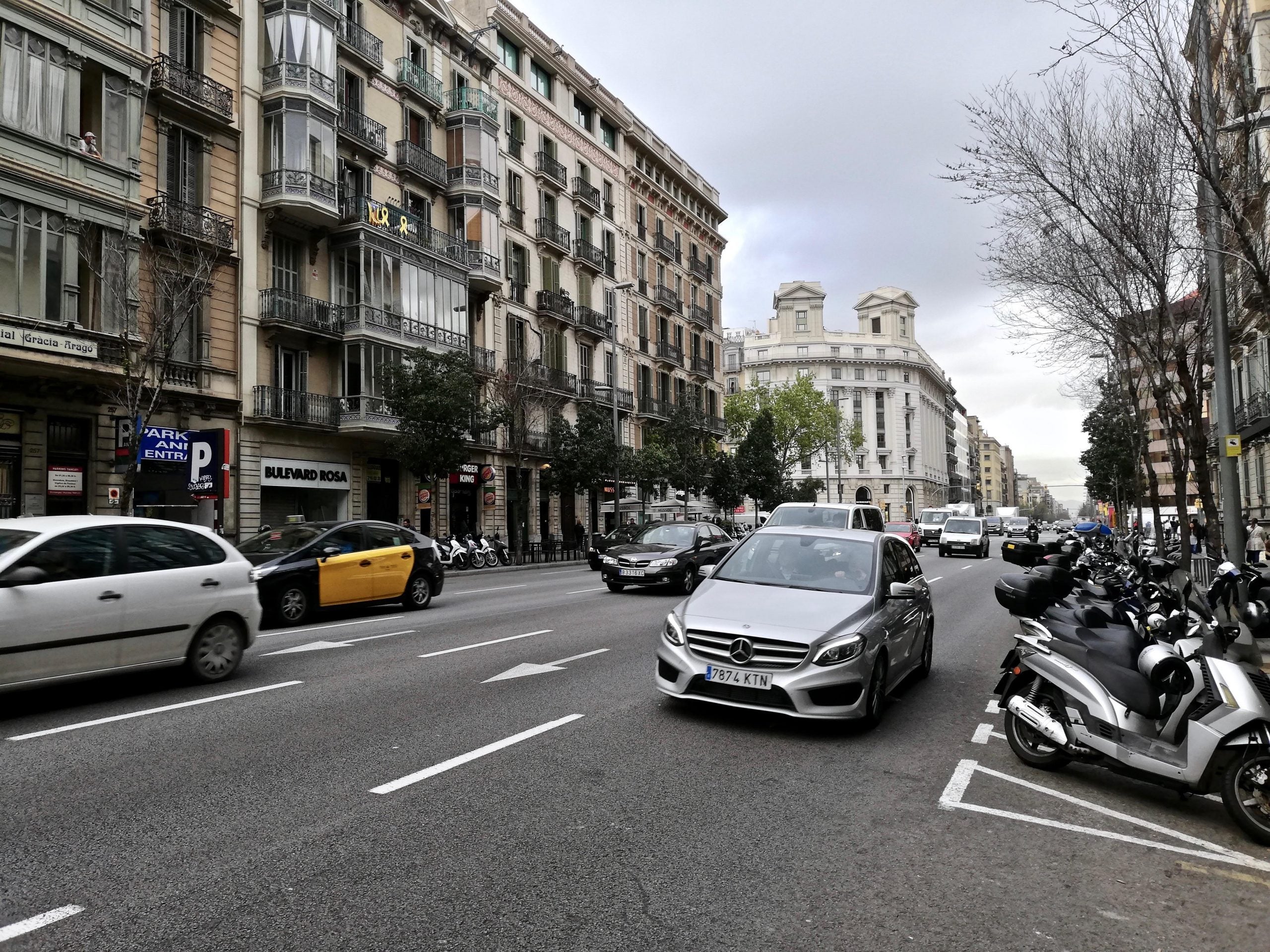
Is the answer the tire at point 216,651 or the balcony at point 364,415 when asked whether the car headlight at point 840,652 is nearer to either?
the tire at point 216,651

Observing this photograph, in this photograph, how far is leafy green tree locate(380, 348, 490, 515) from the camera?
91.5ft

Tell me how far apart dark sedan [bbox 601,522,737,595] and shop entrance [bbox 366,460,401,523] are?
→ 1447cm

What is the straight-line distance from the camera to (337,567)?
13.6 meters

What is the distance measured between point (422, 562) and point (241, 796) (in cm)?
1064

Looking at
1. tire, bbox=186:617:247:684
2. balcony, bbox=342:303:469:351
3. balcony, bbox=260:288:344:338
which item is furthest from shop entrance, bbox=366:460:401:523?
tire, bbox=186:617:247:684

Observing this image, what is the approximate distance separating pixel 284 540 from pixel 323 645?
3.27m

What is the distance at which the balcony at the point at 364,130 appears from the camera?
30.4 m

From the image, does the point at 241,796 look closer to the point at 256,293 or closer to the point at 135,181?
the point at 135,181

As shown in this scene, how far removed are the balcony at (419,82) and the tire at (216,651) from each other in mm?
29901

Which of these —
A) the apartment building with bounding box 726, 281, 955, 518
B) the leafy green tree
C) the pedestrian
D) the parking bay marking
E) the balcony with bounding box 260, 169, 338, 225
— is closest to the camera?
the parking bay marking

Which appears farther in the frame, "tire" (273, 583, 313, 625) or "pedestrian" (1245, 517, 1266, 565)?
"pedestrian" (1245, 517, 1266, 565)

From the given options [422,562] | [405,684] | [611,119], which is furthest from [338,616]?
[611,119]

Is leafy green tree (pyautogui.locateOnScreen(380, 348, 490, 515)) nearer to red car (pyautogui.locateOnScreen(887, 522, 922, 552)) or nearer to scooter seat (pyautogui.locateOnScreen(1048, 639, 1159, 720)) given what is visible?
red car (pyautogui.locateOnScreen(887, 522, 922, 552))

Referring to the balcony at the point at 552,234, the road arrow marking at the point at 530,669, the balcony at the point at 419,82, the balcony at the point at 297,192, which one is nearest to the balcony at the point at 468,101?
the balcony at the point at 419,82
